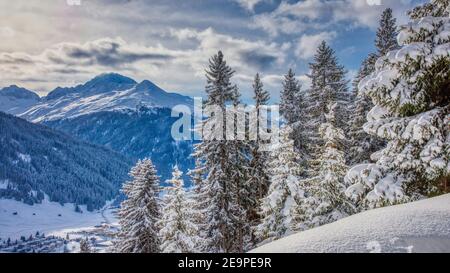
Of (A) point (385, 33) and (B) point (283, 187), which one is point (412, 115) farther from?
(A) point (385, 33)

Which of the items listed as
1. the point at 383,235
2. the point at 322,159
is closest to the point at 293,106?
the point at 322,159

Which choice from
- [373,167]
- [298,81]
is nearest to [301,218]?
[373,167]

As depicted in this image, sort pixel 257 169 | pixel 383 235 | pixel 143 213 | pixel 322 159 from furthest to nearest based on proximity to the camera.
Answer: pixel 257 169
pixel 143 213
pixel 322 159
pixel 383 235

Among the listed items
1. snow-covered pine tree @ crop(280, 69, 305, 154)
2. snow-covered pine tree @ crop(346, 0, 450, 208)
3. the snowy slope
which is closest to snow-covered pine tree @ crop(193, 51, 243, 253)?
snow-covered pine tree @ crop(280, 69, 305, 154)

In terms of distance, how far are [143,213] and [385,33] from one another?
25.5m

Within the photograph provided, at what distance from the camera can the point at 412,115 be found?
10375 mm

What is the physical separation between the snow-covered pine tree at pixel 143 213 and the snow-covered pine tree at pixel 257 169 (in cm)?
798

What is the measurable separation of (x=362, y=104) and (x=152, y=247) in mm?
20323

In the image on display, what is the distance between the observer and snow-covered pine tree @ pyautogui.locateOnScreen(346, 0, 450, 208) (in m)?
9.38

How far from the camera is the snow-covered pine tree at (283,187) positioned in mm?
23062

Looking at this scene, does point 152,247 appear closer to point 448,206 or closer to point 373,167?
point 373,167

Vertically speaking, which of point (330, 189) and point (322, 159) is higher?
point (322, 159)

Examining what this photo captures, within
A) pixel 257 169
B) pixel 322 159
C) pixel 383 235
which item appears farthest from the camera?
pixel 257 169

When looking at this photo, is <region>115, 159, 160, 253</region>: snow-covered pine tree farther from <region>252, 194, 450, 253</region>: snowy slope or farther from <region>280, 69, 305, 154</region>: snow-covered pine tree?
<region>252, 194, 450, 253</region>: snowy slope
